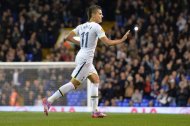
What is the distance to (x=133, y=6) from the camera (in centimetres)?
2667

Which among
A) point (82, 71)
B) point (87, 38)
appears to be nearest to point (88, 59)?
point (82, 71)

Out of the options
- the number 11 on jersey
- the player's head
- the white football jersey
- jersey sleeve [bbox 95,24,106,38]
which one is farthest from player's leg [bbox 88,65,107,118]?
the player's head

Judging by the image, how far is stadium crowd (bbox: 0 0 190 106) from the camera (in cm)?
2112

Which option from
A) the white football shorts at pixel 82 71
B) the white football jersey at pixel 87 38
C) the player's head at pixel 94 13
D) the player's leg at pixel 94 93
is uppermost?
the player's head at pixel 94 13

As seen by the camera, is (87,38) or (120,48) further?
(120,48)

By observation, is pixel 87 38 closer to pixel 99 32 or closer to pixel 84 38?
pixel 84 38

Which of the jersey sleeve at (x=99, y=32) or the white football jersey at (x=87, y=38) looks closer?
the jersey sleeve at (x=99, y=32)

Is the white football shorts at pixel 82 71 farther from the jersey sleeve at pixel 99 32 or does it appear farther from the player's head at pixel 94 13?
the player's head at pixel 94 13

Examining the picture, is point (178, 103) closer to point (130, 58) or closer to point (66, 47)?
point (130, 58)

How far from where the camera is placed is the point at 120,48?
956 inches

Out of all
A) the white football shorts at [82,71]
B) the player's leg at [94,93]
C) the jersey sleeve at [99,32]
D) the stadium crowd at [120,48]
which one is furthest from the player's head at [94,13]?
the stadium crowd at [120,48]

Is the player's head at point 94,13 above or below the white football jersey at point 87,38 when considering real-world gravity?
above

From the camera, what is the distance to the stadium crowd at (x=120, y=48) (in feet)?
69.3

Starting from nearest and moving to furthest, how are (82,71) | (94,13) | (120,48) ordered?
(94,13) < (82,71) < (120,48)
